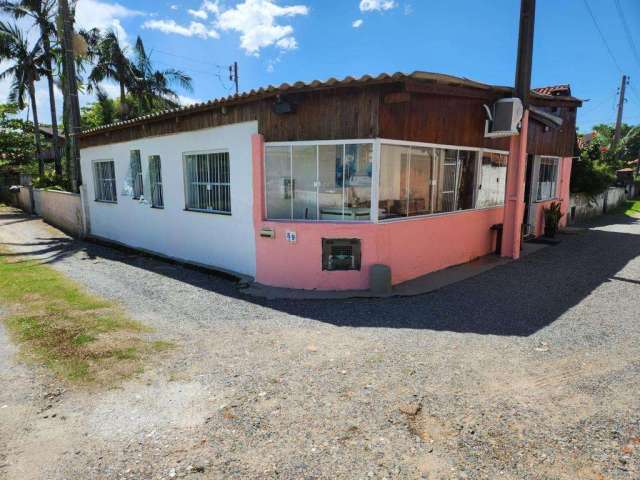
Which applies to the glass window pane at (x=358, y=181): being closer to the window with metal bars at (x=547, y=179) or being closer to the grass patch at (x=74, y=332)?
the grass patch at (x=74, y=332)

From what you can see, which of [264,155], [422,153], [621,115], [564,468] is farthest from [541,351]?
[621,115]

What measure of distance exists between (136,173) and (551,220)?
12494 mm

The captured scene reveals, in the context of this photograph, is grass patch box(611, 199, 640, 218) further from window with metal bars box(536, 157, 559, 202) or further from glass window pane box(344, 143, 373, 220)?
glass window pane box(344, 143, 373, 220)

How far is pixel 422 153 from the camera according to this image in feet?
24.6

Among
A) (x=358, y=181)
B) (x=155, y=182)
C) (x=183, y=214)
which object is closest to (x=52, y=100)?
(x=155, y=182)

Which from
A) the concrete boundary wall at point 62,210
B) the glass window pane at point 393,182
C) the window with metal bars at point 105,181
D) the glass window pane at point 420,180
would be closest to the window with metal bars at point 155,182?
the window with metal bars at point 105,181

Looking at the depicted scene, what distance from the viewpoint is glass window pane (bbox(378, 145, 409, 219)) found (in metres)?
6.81

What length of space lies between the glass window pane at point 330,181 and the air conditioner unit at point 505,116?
3.71 m

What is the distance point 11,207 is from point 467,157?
26.3m

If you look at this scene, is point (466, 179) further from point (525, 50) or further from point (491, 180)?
point (525, 50)

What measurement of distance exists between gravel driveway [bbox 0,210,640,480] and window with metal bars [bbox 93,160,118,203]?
7.50 m

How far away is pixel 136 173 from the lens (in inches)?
444

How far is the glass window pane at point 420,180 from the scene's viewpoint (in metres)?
7.38

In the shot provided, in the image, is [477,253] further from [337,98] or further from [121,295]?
[121,295]
